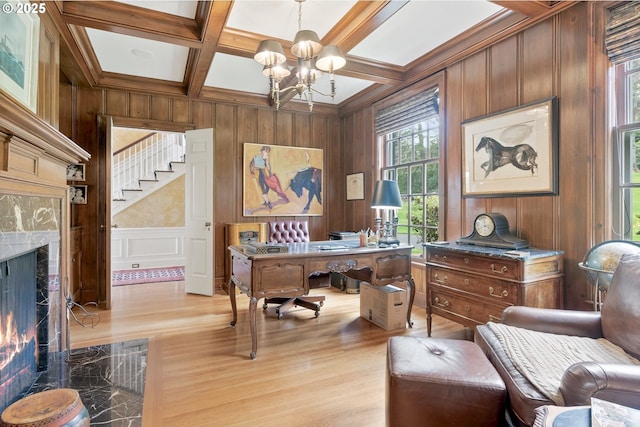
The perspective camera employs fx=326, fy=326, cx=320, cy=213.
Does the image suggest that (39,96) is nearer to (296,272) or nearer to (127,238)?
(296,272)

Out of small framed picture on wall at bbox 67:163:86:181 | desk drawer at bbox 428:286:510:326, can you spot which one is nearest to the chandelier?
desk drawer at bbox 428:286:510:326

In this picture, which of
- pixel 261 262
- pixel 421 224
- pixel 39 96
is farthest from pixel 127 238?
pixel 421 224

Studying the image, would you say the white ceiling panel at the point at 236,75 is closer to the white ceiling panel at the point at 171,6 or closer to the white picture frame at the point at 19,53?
the white ceiling panel at the point at 171,6

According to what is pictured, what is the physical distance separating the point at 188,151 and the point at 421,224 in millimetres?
3534

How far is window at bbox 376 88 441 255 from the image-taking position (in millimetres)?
4125

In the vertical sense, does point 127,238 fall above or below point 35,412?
above

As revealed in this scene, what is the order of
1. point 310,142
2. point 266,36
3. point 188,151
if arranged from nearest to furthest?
1. point 266,36
2. point 188,151
3. point 310,142

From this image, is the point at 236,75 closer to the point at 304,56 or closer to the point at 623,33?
the point at 304,56

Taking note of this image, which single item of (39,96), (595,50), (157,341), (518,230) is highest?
(595,50)

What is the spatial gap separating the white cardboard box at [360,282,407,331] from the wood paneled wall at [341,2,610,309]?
3.41 feet

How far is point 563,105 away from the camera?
2.73 metres

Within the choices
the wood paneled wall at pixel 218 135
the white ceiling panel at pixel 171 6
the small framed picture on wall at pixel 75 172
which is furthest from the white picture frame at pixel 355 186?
the small framed picture on wall at pixel 75 172

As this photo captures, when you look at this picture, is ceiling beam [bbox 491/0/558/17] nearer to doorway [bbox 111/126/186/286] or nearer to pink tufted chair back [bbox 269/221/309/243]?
pink tufted chair back [bbox 269/221/309/243]

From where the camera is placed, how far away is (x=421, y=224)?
4344 millimetres
